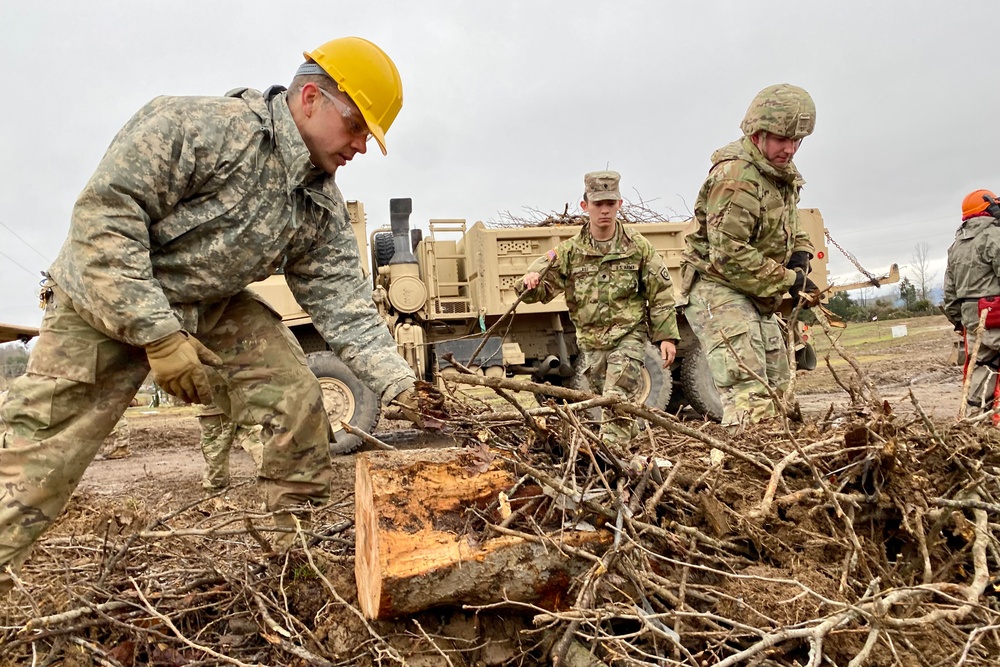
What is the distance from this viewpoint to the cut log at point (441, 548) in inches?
71.4

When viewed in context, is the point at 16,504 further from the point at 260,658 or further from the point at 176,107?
the point at 176,107

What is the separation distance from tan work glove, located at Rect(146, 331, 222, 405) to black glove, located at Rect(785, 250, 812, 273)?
331 cm

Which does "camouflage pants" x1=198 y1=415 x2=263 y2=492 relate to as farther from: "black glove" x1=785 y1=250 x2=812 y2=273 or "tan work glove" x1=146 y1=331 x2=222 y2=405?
"black glove" x1=785 y1=250 x2=812 y2=273

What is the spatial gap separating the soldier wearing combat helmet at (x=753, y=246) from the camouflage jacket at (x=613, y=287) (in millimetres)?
696

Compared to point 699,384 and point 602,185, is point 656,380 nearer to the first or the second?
point 699,384

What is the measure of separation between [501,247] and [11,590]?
254 inches

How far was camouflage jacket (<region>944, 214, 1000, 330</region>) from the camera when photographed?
17.7ft

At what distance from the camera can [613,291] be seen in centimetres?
507

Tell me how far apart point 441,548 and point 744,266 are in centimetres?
287

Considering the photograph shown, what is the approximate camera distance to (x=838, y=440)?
2340 mm

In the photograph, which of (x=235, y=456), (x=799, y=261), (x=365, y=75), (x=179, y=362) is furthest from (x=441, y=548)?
(x=235, y=456)

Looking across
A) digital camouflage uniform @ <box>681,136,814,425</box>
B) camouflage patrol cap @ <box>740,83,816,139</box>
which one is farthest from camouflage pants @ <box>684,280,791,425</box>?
camouflage patrol cap @ <box>740,83,816,139</box>

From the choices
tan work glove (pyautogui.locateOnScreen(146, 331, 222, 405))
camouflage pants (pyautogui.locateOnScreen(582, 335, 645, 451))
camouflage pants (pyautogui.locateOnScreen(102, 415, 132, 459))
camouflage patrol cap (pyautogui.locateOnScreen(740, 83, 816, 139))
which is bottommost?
camouflage pants (pyautogui.locateOnScreen(102, 415, 132, 459))

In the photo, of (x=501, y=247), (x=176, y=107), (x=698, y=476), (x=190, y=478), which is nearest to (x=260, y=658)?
(x=698, y=476)
